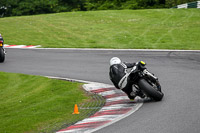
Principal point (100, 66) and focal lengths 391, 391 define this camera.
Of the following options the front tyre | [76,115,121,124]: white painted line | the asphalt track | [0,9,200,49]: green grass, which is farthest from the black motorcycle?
[0,9,200,49]: green grass

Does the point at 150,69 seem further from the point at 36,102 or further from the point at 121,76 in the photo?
the point at 36,102

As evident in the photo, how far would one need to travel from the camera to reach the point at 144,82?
30.6ft

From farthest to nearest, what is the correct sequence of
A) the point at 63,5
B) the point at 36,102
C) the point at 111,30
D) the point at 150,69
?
the point at 63,5, the point at 111,30, the point at 150,69, the point at 36,102

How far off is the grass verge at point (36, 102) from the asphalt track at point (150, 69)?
4.00 feet

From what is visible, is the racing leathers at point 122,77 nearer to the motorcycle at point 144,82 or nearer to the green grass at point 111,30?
the motorcycle at point 144,82

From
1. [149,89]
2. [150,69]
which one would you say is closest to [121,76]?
[149,89]

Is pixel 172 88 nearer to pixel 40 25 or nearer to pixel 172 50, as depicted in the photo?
pixel 172 50

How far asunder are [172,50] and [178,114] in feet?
38.3

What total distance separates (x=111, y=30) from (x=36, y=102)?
18.7m

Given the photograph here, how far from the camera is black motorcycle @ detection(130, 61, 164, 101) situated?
30.3ft

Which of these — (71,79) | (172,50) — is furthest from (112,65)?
(172,50)

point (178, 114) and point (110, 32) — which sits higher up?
point (178, 114)

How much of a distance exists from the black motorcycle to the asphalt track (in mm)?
239

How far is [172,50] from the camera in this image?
63.9ft
